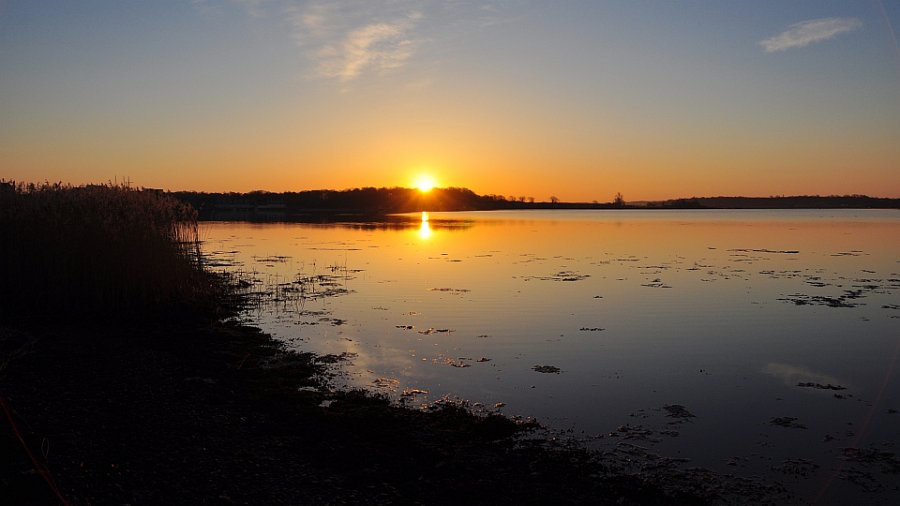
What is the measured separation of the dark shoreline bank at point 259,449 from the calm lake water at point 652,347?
971mm

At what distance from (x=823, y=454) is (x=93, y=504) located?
8569 mm

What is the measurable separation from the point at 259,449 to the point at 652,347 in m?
9.52

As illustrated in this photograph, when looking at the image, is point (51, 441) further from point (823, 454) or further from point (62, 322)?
point (823, 454)

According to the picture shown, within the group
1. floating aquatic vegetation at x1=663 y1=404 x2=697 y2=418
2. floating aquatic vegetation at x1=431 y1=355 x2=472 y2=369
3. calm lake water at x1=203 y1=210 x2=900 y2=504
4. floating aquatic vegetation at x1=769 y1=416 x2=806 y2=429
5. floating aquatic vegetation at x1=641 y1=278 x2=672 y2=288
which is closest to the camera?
calm lake water at x1=203 y1=210 x2=900 y2=504

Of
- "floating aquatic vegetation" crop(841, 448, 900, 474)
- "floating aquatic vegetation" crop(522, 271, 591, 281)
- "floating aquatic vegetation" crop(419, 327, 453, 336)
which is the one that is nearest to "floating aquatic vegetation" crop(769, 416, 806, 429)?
"floating aquatic vegetation" crop(841, 448, 900, 474)

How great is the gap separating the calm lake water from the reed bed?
2723mm

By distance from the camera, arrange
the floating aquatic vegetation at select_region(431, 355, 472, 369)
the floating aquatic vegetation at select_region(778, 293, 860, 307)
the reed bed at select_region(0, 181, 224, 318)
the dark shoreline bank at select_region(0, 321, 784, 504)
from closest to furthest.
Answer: the dark shoreline bank at select_region(0, 321, 784, 504) → the floating aquatic vegetation at select_region(431, 355, 472, 369) → the reed bed at select_region(0, 181, 224, 318) → the floating aquatic vegetation at select_region(778, 293, 860, 307)

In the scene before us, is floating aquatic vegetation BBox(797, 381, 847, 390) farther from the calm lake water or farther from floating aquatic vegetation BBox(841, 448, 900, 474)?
floating aquatic vegetation BBox(841, 448, 900, 474)

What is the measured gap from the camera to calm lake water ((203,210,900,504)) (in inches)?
329

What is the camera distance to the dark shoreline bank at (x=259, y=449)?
5.84 metres

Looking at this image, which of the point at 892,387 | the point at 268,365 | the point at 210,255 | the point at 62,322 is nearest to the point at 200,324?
the point at 62,322

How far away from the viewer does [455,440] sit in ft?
26.3

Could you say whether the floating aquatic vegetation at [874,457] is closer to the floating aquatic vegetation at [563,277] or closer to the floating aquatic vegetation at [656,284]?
the floating aquatic vegetation at [656,284]

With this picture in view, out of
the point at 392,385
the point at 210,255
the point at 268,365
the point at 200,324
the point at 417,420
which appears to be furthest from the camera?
the point at 210,255
